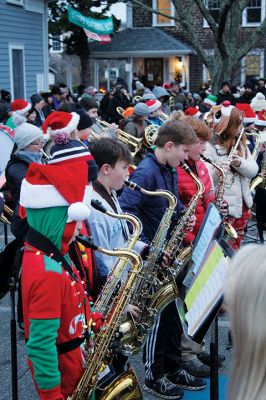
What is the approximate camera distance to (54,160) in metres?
3.03

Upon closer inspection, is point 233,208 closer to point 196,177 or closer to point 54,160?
point 196,177

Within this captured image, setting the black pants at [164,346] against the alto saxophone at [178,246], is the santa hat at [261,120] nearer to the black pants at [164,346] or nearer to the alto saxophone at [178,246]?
the alto saxophone at [178,246]

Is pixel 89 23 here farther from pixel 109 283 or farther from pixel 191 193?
pixel 109 283

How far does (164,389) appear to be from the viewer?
158 inches

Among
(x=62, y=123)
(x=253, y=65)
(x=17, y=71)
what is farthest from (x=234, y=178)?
(x=253, y=65)

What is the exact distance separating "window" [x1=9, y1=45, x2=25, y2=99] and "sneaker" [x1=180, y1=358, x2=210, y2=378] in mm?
12716

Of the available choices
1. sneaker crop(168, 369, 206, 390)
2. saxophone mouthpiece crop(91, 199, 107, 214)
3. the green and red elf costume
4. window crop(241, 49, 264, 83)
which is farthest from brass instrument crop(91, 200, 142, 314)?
window crop(241, 49, 264, 83)

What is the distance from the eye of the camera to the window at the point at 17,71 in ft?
51.8

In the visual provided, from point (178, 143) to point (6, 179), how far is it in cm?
182

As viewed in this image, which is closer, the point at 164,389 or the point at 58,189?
the point at 58,189

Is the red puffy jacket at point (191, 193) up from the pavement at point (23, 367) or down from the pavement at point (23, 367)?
up

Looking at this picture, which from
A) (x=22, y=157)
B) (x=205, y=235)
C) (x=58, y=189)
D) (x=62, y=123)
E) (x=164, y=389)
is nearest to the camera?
(x=58, y=189)

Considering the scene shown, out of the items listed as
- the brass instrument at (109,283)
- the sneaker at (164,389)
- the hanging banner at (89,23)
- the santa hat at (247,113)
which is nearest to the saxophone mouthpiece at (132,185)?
the brass instrument at (109,283)

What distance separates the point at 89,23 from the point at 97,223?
51.4ft
